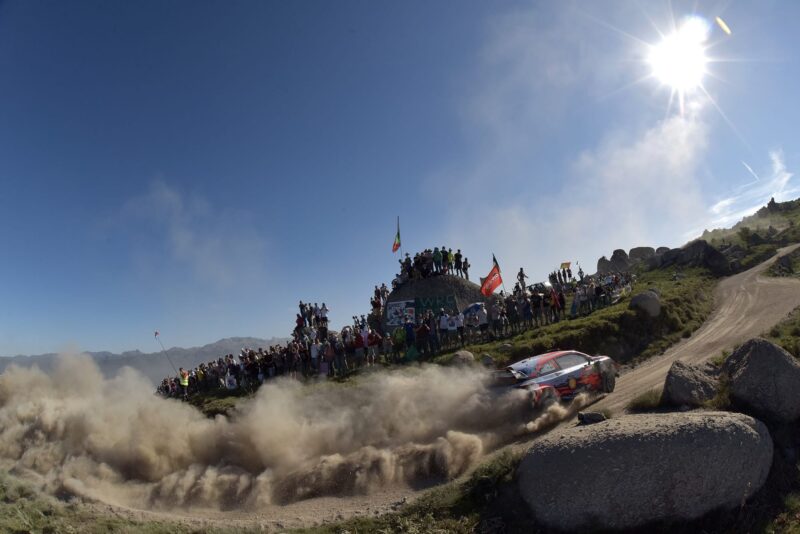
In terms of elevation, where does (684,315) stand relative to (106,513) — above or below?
above

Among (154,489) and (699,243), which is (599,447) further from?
(699,243)

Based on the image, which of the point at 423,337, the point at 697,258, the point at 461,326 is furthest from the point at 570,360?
the point at 697,258

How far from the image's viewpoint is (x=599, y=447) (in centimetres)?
754

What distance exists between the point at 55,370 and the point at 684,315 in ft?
112

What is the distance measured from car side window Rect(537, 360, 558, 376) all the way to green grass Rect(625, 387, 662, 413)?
7.29 ft

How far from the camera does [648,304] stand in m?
22.4

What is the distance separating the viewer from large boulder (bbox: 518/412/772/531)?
691 cm

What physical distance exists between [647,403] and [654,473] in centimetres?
401

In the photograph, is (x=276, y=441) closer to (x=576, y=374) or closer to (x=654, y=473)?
(x=576, y=374)

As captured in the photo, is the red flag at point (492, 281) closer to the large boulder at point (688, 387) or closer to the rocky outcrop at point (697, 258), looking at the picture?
the large boulder at point (688, 387)

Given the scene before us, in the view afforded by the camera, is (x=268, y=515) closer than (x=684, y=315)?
Yes

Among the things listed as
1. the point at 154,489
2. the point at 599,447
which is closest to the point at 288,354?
the point at 154,489

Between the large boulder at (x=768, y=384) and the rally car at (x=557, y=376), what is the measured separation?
163 inches

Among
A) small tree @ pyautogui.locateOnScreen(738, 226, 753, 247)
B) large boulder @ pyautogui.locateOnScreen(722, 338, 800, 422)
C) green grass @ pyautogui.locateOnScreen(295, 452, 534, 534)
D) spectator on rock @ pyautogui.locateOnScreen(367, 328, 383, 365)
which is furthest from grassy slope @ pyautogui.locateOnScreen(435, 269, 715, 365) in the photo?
small tree @ pyautogui.locateOnScreen(738, 226, 753, 247)
